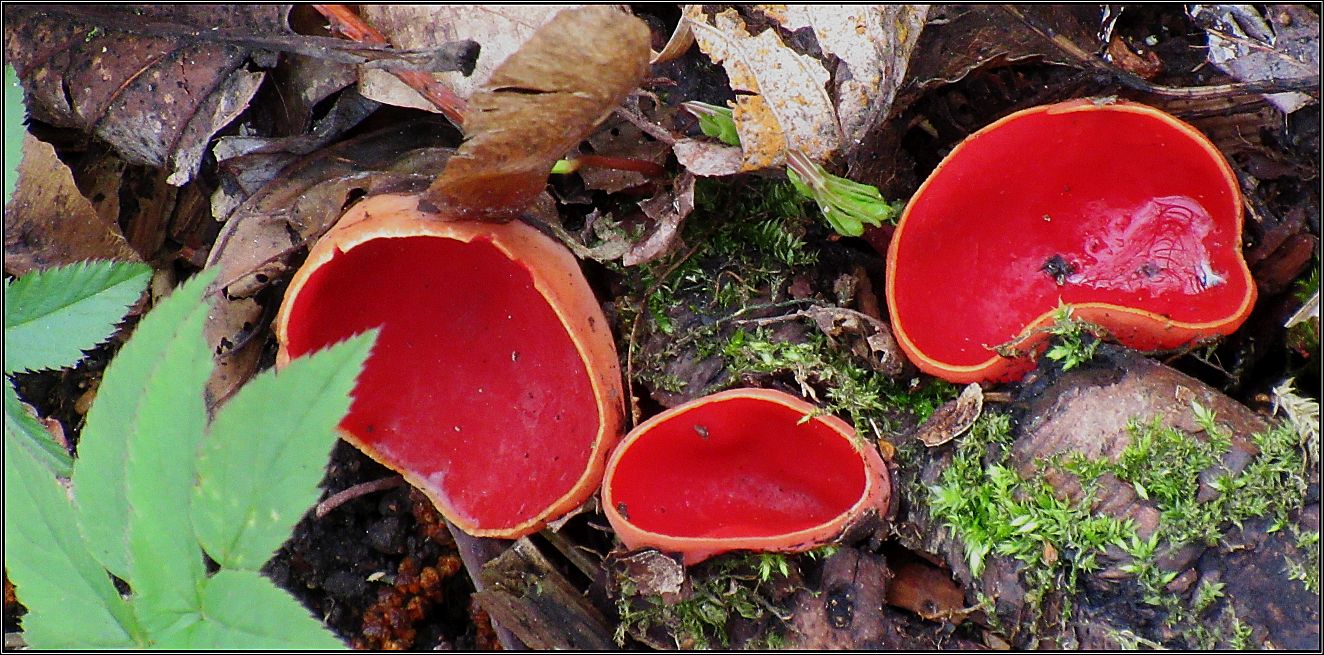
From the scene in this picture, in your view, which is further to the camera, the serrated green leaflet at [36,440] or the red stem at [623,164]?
the red stem at [623,164]

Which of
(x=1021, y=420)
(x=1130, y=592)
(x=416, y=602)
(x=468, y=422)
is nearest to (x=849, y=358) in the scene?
(x=1021, y=420)

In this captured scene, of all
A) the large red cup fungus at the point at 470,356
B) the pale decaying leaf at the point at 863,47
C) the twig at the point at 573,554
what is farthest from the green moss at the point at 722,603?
the pale decaying leaf at the point at 863,47

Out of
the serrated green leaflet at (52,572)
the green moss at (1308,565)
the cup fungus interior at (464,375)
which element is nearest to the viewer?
the serrated green leaflet at (52,572)

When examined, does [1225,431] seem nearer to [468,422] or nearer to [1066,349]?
[1066,349]

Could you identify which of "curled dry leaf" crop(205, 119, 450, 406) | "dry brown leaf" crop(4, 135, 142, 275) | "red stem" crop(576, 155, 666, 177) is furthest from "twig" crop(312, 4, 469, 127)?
"dry brown leaf" crop(4, 135, 142, 275)

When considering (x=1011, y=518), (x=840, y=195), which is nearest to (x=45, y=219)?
(x=840, y=195)

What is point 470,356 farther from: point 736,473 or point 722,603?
point 722,603

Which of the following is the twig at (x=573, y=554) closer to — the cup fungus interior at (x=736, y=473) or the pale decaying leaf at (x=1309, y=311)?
the cup fungus interior at (x=736, y=473)
